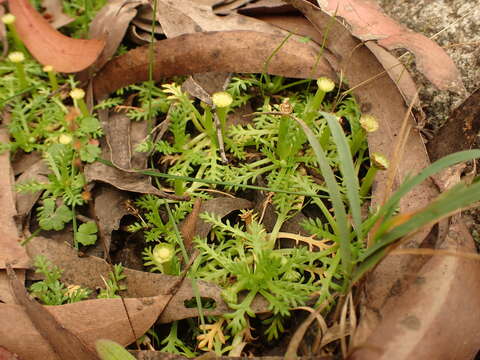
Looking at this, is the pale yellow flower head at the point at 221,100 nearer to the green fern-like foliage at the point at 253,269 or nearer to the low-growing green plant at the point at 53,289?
the green fern-like foliage at the point at 253,269

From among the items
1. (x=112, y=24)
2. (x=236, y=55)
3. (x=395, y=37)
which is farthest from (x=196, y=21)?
(x=395, y=37)

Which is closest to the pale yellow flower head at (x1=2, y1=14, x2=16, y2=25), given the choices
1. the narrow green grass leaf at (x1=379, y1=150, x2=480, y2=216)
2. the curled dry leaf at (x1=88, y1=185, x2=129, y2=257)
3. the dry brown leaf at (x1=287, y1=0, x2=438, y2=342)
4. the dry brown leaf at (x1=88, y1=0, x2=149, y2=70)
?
the dry brown leaf at (x1=88, y1=0, x2=149, y2=70)

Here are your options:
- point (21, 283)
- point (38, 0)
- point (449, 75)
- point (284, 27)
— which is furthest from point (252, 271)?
point (38, 0)

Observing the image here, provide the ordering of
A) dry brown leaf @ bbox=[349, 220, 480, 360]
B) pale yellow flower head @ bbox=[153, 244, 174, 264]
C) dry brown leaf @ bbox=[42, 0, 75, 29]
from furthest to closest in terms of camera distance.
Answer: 1. dry brown leaf @ bbox=[42, 0, 75, 29]
2. pale yellow flower head @ bbox=[153, 244, 174, 264]
3. dry brown leaf @ bbox=[349, 220, 480, 360]

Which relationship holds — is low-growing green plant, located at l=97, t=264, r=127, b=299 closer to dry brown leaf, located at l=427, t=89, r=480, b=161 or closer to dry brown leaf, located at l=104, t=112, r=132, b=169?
dry brown leaf, located at l=104, t=112, r=132, b=169

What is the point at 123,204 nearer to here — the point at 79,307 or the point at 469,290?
the point at 79,307

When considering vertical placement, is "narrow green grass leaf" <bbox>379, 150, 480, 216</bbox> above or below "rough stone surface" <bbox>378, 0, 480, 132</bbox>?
below

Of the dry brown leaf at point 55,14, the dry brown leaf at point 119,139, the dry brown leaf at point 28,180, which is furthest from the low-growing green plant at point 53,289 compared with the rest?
the dry brown leaf at point 55,14
